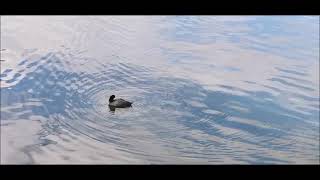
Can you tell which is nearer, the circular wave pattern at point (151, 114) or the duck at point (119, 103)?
the circular wave pattern at point (151, 114)

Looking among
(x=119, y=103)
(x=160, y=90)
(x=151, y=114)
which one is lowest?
(x=151, y=114)

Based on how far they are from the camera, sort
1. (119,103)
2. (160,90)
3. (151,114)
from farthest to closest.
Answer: (160,90)
(119,103)
(151,114)

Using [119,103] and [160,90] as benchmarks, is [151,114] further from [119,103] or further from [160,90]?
[160,90]

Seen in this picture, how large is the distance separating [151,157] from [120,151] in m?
0.39

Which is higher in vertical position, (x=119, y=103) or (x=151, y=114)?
(x=119, y=103)

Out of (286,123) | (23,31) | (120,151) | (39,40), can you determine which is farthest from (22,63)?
(286,123)

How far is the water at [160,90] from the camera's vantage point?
5691 millimetres

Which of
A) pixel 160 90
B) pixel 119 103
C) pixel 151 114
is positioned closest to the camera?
pixel 151 114

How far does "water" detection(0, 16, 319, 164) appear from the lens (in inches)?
224

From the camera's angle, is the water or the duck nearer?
the water

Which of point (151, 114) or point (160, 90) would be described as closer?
point (151, 114)

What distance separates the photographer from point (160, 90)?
7.56m

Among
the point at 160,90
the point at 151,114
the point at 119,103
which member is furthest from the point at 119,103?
the point at 160,90

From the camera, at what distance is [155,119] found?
6555 mm
